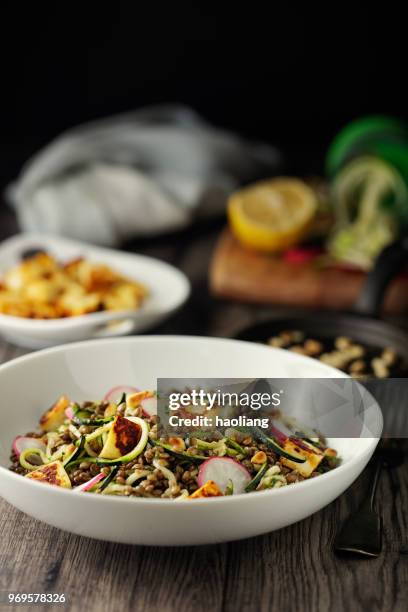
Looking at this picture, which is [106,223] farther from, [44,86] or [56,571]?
[56,571]

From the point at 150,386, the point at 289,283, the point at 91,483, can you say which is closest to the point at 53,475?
the point at 91,483

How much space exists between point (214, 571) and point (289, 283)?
1.37m

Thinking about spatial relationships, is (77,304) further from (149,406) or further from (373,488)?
(373,488)

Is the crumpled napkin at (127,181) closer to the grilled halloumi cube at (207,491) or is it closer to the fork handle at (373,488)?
the fork handle at (373,488)

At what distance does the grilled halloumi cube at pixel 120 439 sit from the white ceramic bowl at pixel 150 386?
0.14 m

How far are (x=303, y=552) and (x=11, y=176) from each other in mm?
2854

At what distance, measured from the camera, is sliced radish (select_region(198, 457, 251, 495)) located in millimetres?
1270

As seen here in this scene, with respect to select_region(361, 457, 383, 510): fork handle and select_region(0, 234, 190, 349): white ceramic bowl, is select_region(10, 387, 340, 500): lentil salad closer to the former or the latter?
select_region(361, 457, 383, 510): fork handle

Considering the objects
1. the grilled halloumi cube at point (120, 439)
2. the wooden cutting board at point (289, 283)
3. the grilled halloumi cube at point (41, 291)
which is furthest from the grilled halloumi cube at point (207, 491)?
the wooden cutting board at point (289, 283)

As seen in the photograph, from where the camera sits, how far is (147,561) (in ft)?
4.25

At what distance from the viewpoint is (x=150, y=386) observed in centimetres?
168

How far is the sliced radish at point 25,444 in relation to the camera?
141cm

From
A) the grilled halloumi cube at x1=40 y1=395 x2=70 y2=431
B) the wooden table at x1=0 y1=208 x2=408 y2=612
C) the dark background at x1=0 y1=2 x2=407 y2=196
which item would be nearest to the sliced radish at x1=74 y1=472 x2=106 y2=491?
the wooden table at x1=0 y1=208 x2=408 y2=612

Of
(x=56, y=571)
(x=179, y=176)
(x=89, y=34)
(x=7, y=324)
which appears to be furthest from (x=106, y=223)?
(x=56, y=571)
